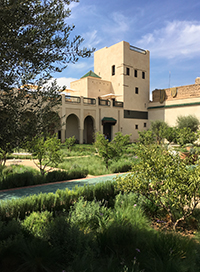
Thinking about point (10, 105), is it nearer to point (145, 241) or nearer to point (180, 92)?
point (145, 241)

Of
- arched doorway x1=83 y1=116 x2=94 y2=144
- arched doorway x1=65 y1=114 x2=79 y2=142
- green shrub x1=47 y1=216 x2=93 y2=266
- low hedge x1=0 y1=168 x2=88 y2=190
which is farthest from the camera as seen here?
arched doorway x1=83 y1=116 x2=94 y2=144

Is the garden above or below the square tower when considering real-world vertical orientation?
below

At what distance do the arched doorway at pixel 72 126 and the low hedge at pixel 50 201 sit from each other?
25029 mm

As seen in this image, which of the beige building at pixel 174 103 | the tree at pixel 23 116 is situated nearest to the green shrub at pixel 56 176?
the tree at pixel 23 116

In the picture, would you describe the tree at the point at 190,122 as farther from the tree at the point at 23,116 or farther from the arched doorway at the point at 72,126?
the tree at the point at 23,116

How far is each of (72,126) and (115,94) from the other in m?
7.84

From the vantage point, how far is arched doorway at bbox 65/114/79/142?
3053 cm

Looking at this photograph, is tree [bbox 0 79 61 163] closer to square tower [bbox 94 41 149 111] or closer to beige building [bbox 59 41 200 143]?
beige building [bbox 59 41 200 143]

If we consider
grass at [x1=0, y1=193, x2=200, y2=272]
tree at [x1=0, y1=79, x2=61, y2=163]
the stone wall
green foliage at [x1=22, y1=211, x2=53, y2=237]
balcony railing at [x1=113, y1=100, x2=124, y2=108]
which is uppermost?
the stone wall

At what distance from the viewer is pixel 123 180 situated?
5023 mm

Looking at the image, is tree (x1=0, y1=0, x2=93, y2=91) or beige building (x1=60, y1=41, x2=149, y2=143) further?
beige building (x1=60, y1=41, x2=149, y2=143)

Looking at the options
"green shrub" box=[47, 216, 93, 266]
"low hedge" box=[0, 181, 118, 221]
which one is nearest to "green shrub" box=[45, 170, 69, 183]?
"low hedge" box=[0, 181, 118, 221]

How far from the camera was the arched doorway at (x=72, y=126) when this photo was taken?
30527 millimetres

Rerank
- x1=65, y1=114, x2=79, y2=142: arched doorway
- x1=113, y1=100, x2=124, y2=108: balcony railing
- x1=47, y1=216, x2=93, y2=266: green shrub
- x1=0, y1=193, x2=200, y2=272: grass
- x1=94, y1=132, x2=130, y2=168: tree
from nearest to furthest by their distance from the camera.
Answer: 1. x1=0, y1=193, x2=200, y2=272: grass
2. x1=47, y1=216, x2=93, y2=266: green shrub
3. x1=94, y1=132, x2=130, y2=168: tree
4. x1=65, y1=114, x2=79, y2=142: arched doorway
5. x1=113, y1=100, x2=124, y2=108: balcony railing
